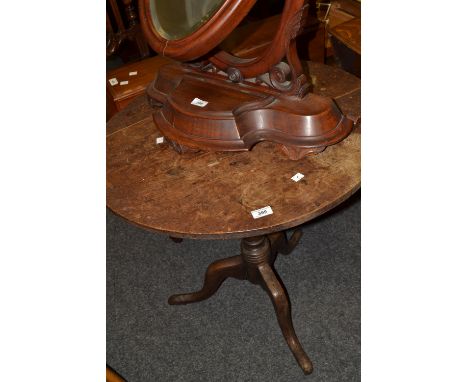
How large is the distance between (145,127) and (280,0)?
2.01 metres

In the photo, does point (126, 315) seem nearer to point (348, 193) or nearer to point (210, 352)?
point (210, 352)

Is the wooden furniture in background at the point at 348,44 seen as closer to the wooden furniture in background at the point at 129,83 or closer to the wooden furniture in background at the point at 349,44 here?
the wooden furniture in background at the point at 349,44

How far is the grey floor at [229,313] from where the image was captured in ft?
6.13

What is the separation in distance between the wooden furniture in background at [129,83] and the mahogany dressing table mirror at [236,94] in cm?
95

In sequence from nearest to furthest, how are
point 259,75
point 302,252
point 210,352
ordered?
point 259,75, point 210,352, point 302,252

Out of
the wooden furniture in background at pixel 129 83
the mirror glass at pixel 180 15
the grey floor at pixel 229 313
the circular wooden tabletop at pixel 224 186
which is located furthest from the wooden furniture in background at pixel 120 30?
the mirror glass at pixel 180 15

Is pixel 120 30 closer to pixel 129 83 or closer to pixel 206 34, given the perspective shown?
pixel 129 83

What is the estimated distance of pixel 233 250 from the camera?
2.35 m

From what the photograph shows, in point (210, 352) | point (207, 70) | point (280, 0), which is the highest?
point (207, 70)

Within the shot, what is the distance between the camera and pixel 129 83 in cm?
245

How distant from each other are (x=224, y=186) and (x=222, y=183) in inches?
0.6

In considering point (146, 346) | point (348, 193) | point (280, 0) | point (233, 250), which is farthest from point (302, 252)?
point (280, 0)

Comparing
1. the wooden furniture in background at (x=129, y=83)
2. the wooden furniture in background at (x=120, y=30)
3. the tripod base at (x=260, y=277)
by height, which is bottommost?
the tripod base at (x=260, y=277)

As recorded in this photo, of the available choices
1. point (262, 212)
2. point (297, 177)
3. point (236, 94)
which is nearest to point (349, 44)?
point (236, 94)
